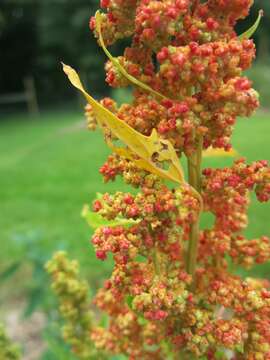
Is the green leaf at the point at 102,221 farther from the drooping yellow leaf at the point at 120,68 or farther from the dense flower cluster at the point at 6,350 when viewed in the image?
the dense flower cluster at the point at 6,350

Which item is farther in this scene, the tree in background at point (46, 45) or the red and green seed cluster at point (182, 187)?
the tree in background at point (46, 45)

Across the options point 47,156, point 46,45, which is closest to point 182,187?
point 47,156

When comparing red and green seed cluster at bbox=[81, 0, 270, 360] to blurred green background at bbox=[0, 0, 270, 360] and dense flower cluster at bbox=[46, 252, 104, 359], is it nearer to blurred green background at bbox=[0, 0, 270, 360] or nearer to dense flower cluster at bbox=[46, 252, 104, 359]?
dense flower cluster at bbox=[46, 252, 104, 359]

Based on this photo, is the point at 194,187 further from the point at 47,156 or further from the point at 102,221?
the point at 47,156

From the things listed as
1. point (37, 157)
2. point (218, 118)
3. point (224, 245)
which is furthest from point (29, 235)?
point (37, 157)

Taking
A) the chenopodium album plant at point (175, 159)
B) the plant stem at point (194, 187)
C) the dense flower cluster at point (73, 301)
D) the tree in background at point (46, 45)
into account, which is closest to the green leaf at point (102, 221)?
the chenopodium album plant at point (175, 159)
